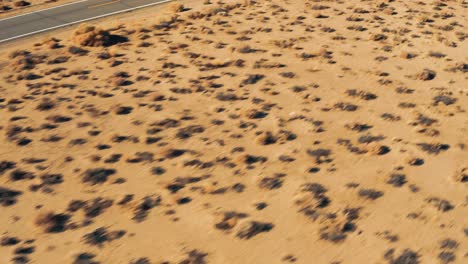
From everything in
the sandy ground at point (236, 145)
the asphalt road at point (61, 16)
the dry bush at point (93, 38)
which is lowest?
the sandy ground at point (236, 145)

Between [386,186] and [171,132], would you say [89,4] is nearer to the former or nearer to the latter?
[171,132]

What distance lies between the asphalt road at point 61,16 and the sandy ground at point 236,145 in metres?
2.25

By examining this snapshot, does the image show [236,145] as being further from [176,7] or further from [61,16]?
[61,16]

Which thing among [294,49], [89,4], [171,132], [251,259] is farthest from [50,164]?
[89,4]

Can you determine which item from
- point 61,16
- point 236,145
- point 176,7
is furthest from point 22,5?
point 236,145

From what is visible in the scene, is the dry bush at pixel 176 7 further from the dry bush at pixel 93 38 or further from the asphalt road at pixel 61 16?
the dry bush at pixel 93 38

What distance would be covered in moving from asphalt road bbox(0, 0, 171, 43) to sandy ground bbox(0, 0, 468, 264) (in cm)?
225

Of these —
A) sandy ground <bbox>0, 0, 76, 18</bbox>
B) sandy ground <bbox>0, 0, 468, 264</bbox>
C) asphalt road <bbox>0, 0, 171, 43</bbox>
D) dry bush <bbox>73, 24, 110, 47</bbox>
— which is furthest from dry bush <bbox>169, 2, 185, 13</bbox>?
sandy ground <bbox>0, 0, 76, 18</bbox>

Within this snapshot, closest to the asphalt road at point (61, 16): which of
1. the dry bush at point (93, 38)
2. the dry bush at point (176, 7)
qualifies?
the dry bush at point (176, 7)

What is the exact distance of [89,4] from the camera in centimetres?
4044

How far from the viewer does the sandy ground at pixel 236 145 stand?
45.0 feet

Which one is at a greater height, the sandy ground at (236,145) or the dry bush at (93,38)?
the dry bush at (93,38)

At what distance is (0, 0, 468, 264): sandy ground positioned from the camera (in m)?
13.7

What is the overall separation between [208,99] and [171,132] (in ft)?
11.7
